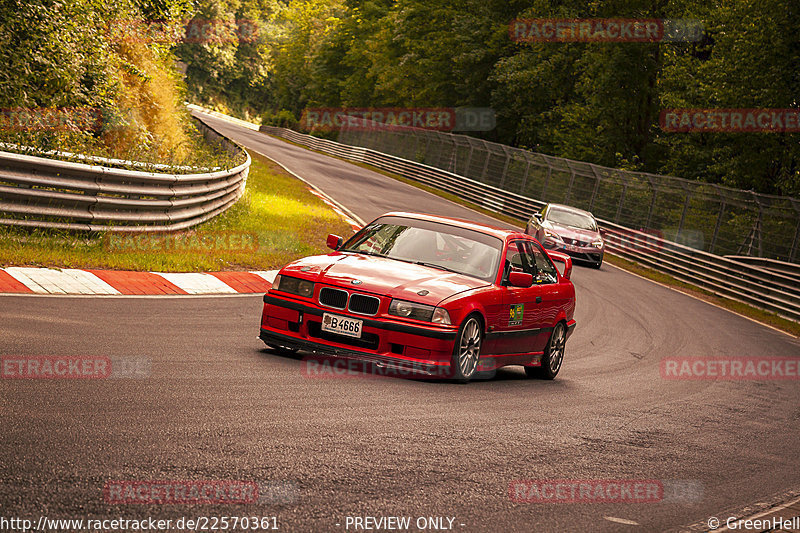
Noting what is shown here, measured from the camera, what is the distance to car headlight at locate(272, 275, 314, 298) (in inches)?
316

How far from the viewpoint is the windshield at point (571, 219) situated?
2578cm

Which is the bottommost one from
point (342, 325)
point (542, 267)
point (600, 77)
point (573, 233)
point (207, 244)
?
point (207, 244)

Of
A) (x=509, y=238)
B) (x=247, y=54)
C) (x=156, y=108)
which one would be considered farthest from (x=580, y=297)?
(x=247, y=54)

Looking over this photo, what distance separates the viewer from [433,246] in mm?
9055

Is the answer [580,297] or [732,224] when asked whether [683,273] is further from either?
[580,297]

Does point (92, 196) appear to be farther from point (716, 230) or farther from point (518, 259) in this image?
point (716, 230)

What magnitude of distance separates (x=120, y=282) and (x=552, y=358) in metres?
5.01

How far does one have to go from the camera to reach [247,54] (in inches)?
4104


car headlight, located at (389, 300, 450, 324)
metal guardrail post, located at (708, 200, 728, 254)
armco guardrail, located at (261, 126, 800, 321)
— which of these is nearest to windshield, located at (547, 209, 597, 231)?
armco guardrail, located at (261, 126, 800, 321)

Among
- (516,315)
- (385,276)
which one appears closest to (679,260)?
(516,315)

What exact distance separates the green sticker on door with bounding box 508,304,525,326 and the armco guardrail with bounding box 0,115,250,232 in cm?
601

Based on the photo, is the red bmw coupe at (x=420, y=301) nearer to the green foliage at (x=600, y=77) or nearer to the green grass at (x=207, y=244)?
the green grass at (x=207, y=244)

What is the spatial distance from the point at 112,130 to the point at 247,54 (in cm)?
8818

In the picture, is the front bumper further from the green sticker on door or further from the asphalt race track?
the green sticker on door
